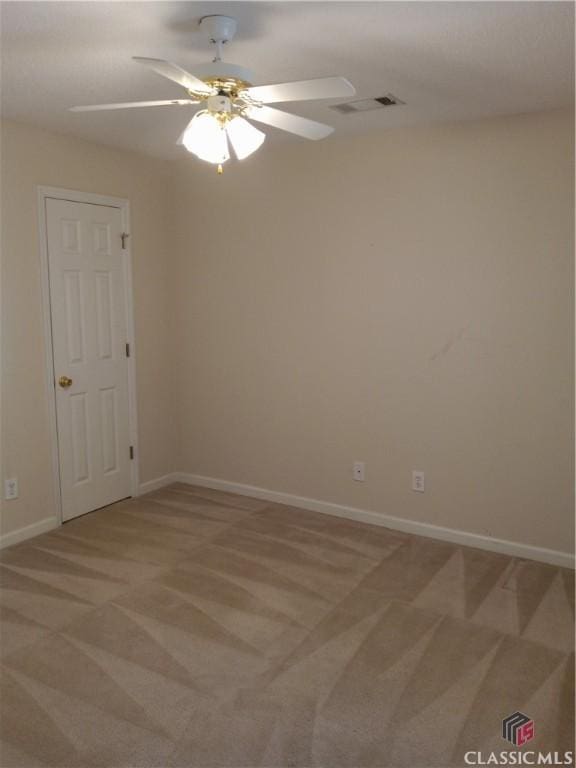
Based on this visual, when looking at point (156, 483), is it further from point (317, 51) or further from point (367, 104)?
point (317, 51)

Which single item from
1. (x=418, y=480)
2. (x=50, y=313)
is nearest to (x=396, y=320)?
(x=418, y=480)

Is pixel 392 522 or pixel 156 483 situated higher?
pixel 156 483

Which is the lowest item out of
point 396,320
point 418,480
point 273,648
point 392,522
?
point 273,648

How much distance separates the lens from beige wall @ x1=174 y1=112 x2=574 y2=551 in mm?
3447

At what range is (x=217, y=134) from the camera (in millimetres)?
2363

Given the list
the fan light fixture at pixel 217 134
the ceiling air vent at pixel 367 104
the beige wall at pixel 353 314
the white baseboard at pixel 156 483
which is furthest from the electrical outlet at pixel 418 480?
the fan light fixture at pixel 217 134

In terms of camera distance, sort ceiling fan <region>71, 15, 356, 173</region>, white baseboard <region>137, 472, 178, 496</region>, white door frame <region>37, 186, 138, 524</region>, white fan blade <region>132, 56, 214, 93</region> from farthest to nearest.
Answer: white baseboard <region>137, 472, 178, 496</region>, white door frame <region>37, 186, 138, 524</region>, ceiling fan <region>71, 15, 356, 173</region>, white fan blade <region>132, 56, 214, 93</region>

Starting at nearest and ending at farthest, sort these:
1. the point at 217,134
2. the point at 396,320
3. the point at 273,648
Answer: the point at 217,134, the point at 273,648, the point at 396,320

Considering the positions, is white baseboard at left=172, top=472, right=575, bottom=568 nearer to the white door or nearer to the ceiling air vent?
the white door

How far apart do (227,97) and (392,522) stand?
2796 mm

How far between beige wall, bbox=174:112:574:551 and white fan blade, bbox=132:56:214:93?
6.07ft

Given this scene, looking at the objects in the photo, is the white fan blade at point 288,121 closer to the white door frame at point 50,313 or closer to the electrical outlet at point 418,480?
the white door frame at point 50,313

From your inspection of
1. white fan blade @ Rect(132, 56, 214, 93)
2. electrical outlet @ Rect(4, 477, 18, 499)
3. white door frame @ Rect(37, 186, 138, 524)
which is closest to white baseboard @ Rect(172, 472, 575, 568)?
white door frame @ Rect(37, 186, 138, 524)

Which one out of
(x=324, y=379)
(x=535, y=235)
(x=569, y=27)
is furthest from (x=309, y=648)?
(x=569, y=27)
